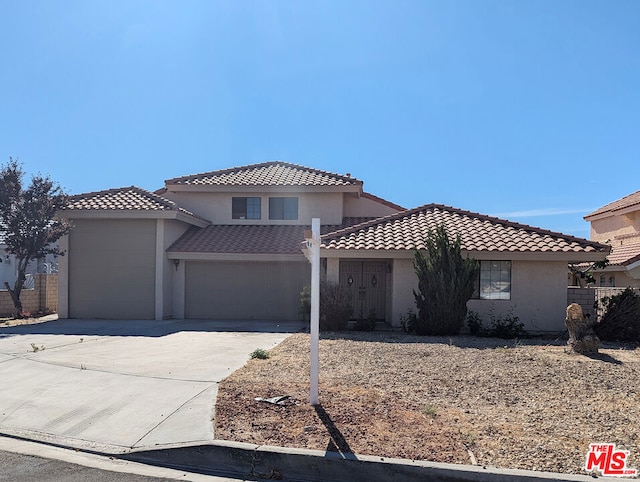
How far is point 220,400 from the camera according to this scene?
734 cm

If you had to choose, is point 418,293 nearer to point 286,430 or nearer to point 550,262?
point 550,262

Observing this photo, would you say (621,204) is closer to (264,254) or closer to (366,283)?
(366,283)

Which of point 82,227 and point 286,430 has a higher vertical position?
point 82,227

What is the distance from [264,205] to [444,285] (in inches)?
394

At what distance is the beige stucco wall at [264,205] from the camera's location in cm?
2206

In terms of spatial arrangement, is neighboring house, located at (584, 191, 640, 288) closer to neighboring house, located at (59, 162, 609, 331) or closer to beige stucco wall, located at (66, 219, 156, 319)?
neighboring house, located at (59, 162, 609, 331)

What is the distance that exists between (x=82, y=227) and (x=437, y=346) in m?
13.9

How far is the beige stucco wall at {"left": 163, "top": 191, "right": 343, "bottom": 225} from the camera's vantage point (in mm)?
22062

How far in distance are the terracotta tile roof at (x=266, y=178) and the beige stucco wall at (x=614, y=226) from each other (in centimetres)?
1328

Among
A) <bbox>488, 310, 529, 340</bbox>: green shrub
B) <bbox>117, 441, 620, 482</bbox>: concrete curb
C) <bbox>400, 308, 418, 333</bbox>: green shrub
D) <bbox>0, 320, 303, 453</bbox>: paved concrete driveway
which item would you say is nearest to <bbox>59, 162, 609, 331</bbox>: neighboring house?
<bbox>400, 308, 418, 333</bbox>: green shrub

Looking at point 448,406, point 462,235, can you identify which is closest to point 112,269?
point 462,235

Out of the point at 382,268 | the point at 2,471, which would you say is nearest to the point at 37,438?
the point at 2,471

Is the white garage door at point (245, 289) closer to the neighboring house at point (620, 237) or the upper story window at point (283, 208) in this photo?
the upper story window at point (283, 208)

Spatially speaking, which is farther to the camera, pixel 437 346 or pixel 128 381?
pixel 437 346
